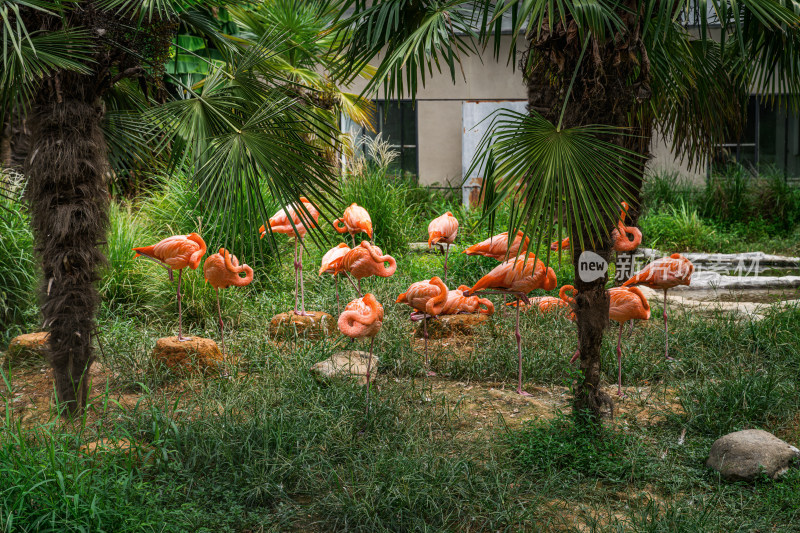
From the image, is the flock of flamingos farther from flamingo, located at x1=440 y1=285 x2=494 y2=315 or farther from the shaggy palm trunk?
the shaggy palm trunk

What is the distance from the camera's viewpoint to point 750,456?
12.0 feet

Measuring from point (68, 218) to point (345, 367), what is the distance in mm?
1995

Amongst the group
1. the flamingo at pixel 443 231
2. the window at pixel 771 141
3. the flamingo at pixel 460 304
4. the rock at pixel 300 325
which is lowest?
the rock at pixel 300 325

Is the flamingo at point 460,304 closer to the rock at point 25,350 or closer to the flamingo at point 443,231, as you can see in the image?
the flamingo at point 443,231

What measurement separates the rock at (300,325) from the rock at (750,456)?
9.79 feet

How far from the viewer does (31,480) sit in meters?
3.02

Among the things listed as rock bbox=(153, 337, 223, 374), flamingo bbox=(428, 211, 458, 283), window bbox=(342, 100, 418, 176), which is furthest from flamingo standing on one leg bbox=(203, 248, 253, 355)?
window bbox=(342, 100, 418, 176)

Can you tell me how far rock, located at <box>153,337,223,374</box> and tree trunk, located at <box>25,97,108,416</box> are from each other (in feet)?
2.70

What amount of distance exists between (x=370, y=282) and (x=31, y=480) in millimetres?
4296

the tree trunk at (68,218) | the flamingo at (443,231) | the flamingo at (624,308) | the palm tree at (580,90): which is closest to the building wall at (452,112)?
the flamingo at (443,231)

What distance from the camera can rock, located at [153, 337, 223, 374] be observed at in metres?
5.00

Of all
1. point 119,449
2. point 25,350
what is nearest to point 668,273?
point 119,449

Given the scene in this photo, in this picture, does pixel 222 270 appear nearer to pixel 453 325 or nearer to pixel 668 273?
pixel 453 325

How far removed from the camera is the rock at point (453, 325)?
6.04m
